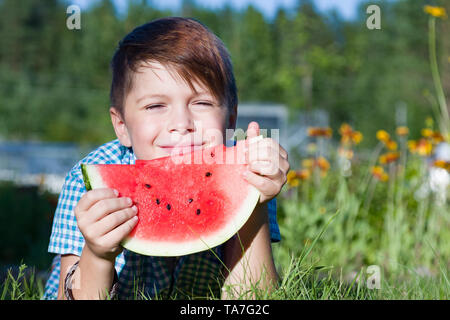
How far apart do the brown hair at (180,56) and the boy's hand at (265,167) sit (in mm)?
377

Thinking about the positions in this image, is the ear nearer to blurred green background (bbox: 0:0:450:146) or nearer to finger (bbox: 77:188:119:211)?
finger (bbox: 77:188:119:211)

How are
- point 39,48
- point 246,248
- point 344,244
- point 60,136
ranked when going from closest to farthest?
1. point 246,248
2. point 344,244
3. point 60,136
4. point 39,48

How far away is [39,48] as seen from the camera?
105 feet

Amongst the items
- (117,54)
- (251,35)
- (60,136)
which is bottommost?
(60,136)

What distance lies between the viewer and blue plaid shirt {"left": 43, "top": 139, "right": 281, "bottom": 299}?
192cm

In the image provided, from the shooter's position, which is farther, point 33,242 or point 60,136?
point 60,136

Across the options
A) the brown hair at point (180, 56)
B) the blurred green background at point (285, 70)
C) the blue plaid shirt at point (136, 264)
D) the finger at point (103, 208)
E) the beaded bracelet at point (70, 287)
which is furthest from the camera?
the blurred green background at point (285, 70)

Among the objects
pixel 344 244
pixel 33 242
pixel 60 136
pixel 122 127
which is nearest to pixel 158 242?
pixel 122 127

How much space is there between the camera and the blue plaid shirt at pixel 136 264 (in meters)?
1.92

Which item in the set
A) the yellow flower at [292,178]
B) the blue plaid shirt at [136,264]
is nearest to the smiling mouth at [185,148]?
the blue plaid shirt at [136,264]

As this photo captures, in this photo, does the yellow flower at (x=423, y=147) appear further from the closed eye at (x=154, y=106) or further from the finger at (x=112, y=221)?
the finger at (x=112, y=221)

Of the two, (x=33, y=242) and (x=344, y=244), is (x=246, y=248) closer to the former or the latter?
(x=344, y=244)

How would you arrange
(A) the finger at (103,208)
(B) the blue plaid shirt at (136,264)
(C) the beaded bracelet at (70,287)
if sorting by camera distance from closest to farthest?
(A) the finger at (103,208)
(C) the beaded bracelet at (70,287)
(B) the blue plaid shirt at (136,264)

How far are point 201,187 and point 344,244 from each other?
2.13m
